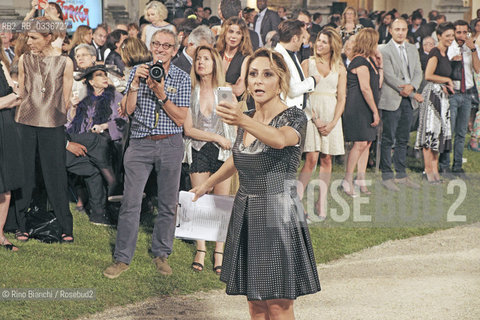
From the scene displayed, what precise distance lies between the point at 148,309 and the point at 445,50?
713 cm

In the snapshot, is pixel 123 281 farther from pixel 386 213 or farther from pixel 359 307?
pixel 386 213

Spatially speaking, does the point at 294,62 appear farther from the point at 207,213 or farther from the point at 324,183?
the point at 207,213

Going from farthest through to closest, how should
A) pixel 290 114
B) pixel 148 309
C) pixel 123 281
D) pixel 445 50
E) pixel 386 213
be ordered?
pixel 445 50
pixel 386 213
pixel 123 281
pixel 148 309
pixel 290 114

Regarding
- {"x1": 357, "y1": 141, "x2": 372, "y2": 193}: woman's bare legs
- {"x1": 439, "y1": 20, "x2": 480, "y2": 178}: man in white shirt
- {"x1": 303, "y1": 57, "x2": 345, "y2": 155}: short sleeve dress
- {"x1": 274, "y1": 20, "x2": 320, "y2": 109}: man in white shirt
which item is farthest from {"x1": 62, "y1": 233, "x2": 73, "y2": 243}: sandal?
{"x1": 439, "y1": 20, "x2": 480, "y2": 178}: man in white shirt

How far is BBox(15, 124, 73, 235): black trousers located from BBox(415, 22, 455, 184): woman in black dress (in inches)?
235

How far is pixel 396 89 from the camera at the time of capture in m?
11.6

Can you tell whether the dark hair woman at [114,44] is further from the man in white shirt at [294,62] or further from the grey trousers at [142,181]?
the grey trousers at [142,181]

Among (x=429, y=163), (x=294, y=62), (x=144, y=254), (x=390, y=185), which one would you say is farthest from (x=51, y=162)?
(x=429, y=163)

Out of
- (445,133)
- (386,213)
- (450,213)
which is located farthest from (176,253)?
(445,133)

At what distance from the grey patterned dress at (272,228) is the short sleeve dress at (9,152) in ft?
12.1

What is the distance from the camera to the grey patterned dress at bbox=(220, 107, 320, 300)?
191 inches

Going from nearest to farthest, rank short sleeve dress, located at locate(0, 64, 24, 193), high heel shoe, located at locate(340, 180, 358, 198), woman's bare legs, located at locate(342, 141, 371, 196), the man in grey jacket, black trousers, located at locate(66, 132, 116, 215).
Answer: short sleeve dress, located at locate(0, 64, 24, 193)
black trousers, located at locate(66, 132, 116, 215)
woman's bare legs, located at locate(342, 141, 371, 196)
high heel shoe, located at locate(340, 180, 358, 198)
the man in grey jacket

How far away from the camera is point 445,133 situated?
12219 mm

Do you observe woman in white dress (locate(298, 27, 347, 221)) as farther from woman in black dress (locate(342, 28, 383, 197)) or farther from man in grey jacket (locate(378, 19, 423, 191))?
man in grey jacket (locate(378, 19, 423, 191))
